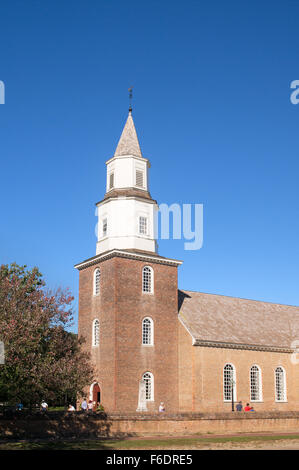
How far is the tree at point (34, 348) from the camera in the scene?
80.6 feet

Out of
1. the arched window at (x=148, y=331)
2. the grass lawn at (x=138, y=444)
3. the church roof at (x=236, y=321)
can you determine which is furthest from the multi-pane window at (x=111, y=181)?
the grass lawn at (x=138, y=444)

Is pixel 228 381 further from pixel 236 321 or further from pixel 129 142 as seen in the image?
pixel 129 142

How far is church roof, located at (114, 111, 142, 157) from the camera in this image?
4191 centimetres

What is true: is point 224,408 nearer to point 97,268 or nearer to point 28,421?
point 97,268

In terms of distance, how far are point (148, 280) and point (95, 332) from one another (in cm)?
543

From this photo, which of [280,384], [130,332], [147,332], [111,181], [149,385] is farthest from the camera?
[280,384]

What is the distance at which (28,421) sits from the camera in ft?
89.0

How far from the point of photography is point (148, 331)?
129ft

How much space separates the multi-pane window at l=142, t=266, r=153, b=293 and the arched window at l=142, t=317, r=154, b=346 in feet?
7.13

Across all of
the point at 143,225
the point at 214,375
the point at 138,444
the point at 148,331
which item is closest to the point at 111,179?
the point at 143,225

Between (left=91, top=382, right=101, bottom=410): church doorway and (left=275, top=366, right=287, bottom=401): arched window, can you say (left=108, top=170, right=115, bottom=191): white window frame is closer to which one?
(left=91, top=382, right=101, bottom=410): church doorway

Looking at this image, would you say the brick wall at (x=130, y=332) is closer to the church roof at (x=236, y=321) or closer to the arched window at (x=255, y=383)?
the church roof at (x=236, y=321)

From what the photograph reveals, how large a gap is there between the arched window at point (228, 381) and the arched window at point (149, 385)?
224 inches

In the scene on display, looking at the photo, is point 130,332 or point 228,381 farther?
point 228,381
